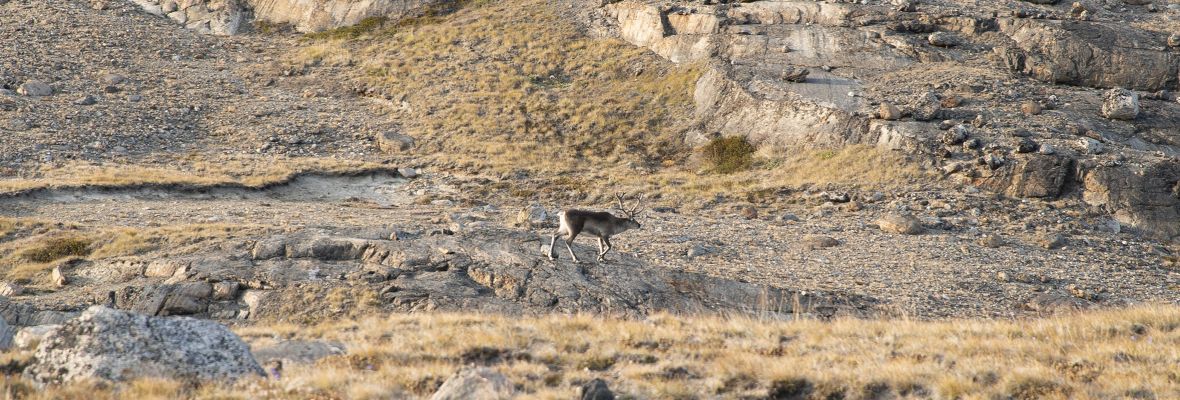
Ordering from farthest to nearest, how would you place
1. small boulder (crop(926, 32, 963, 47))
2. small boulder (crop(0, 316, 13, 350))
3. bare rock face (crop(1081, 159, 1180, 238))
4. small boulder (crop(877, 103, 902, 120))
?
small boulder (crop(926, 32, 963, 47)) < small boulder (crop(877, 103, 902, 120)) < bare rock face (crop(1081, 159, 1180, 238)) < small boulder (crop(0, 316, 13, 350))

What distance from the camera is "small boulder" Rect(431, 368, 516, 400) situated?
8516 millimetres

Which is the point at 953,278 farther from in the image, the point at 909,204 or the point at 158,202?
the point at 158,202

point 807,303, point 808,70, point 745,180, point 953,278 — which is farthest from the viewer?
point 808,70

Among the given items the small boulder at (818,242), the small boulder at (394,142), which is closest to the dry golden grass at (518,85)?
the small boulder at (394,142)

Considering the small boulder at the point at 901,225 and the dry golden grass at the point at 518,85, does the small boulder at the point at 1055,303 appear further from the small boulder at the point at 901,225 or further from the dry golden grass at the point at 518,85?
the dry golden grass at the point at 518,85

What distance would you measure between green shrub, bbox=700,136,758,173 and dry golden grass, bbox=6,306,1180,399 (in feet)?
65.5

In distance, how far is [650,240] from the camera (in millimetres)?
22969

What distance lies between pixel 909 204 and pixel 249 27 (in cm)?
4318

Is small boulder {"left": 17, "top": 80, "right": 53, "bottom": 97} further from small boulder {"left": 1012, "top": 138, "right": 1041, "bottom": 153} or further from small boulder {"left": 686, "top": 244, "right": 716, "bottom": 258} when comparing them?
small boulder {"left": 1012, "top": 138, "right": 1041, "bottom": 153}

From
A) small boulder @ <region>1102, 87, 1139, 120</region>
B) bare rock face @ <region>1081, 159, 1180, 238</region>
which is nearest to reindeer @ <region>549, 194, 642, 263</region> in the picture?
bare rock face @ <region>1081, 159, 1180, 238</region>

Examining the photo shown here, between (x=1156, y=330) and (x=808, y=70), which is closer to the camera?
(x=1156, y=330)

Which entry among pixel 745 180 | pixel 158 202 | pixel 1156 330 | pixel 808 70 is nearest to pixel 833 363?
pixel 1156 330

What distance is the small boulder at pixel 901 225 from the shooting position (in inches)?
983

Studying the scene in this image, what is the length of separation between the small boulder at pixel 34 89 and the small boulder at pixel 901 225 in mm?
37553
